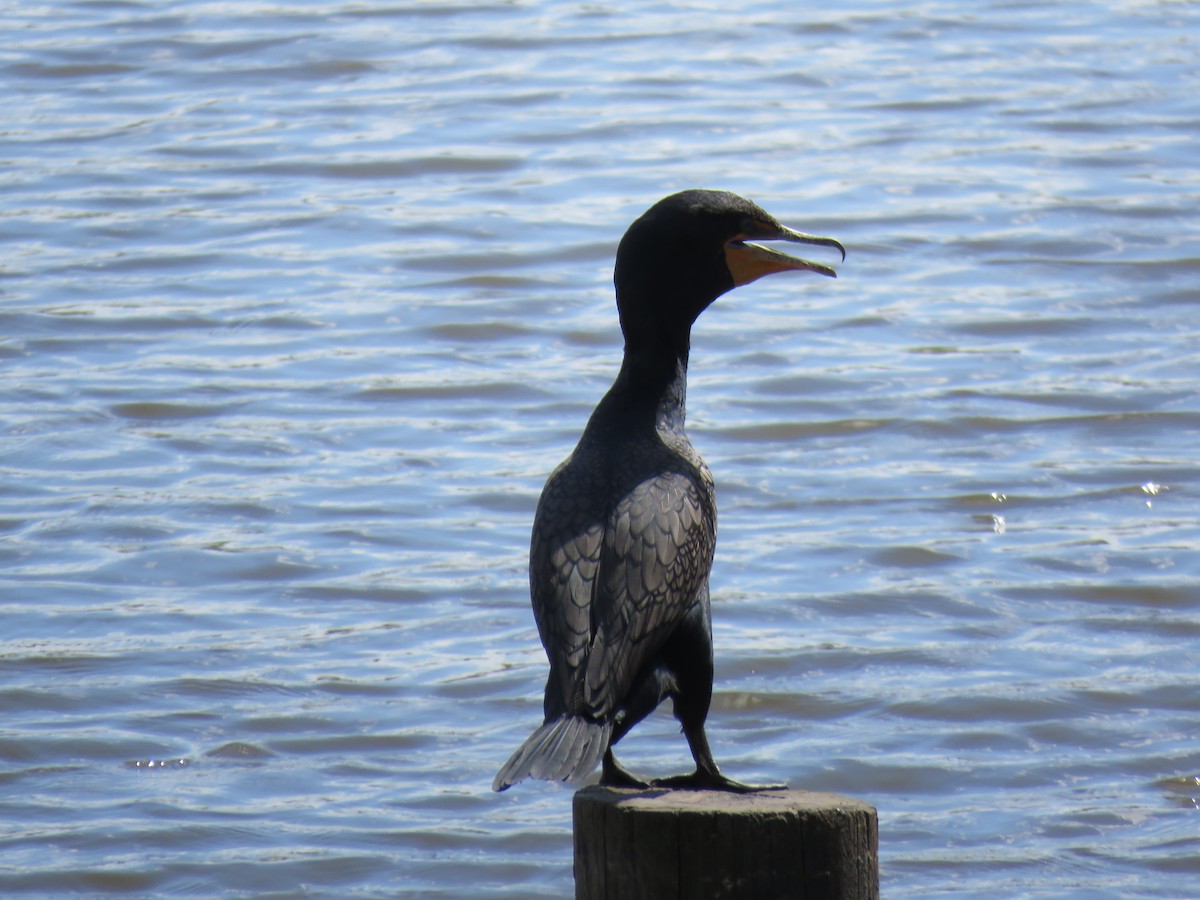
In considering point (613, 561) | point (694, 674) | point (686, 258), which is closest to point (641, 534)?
point (613, 561)

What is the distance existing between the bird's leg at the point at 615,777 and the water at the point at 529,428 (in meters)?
1.95

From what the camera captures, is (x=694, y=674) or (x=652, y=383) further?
(x=652, y=383)

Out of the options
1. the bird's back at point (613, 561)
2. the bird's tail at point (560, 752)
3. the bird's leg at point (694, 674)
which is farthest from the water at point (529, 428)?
the bird's tail at point (560, 752)

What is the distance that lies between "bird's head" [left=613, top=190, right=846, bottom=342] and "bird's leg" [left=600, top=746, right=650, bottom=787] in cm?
87

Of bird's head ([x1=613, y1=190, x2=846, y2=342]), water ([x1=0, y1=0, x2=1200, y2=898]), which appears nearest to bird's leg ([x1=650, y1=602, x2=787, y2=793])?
bird's head ([x1=613, y1=190, x2=846, y2=342])

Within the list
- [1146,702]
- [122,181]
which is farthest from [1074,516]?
[122,181]

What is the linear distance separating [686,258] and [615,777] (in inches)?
41.4

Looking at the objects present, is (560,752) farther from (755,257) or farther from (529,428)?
(529,428)

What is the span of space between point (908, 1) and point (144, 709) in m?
11.6

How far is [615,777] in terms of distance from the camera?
12.8 ft

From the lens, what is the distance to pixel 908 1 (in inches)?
660

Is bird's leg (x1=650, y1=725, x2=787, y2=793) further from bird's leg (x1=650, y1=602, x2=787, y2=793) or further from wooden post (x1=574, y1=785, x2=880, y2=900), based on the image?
wooden post (x1=574, y1=785, x2=880, y2=900)

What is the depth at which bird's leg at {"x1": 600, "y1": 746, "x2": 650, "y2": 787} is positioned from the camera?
12.6 feet

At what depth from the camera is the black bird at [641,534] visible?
147 inches
